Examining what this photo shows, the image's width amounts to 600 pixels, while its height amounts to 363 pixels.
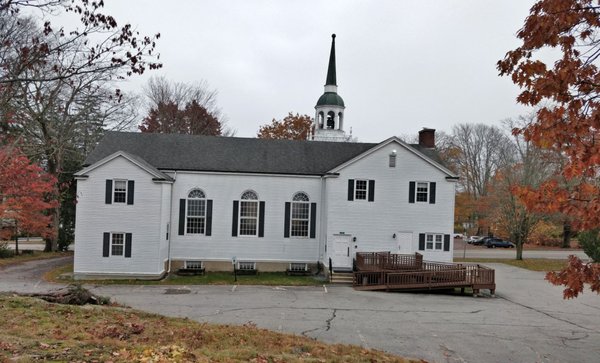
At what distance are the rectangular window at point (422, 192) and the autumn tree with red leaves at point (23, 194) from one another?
19921 mm

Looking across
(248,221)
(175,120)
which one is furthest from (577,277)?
(175,120)

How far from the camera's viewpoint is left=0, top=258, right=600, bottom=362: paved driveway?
42.7 ft

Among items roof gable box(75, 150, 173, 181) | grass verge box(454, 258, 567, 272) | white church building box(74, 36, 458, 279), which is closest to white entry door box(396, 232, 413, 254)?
white church building box(74, 36, 458, 279)

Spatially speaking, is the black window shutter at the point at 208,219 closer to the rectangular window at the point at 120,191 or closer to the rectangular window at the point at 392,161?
the rectangular window at the point at 120,191

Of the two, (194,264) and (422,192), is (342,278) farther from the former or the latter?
(194,264)

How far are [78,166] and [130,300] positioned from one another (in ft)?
73.7

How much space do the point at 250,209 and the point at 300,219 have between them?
3.02 m

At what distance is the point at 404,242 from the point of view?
26.2 meters

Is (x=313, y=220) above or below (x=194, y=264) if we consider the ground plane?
above

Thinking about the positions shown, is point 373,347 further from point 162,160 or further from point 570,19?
point 162,160

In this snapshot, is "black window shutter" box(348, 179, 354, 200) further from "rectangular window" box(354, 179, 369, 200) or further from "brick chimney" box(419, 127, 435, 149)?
"brick chimney" box(419, 127, 435, 149)

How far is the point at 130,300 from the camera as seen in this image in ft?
62.2

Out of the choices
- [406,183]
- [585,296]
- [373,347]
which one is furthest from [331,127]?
[373,347]

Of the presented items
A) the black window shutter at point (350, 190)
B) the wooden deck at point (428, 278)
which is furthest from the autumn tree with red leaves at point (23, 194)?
the wooden deck at point (428, 278)
